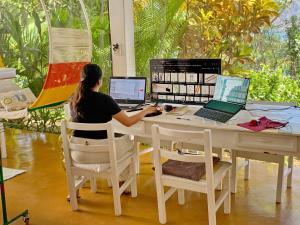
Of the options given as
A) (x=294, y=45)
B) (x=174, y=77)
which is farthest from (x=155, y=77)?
(x=294, y=45)

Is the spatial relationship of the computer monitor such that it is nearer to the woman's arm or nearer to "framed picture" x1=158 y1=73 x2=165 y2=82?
"framed picture" x1=158 y1=73 x2=165 y2=82

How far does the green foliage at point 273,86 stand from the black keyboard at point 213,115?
1143mm

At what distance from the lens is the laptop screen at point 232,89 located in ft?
9.23

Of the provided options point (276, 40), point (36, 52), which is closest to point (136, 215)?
point (276, 40)

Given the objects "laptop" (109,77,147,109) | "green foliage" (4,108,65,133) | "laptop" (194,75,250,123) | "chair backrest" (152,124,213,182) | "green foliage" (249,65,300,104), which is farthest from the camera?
"green foliage" (4,108,65,133)

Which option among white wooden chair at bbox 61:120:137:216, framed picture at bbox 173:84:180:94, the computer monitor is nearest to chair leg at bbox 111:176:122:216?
white wooden chair at bbox 61:120:137:216

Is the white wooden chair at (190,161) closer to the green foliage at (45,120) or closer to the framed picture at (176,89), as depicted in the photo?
the framed picture at (176,89)

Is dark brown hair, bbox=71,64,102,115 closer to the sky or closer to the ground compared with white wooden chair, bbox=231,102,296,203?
closer to the sky

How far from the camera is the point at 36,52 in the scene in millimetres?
4809

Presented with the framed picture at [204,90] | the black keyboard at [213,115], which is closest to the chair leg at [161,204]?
the black keyboard at [213,115]

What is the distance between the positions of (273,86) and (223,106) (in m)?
1.15

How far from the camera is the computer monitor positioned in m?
3.37

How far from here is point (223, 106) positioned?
2863 millimetres

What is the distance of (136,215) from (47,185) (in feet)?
3.53
